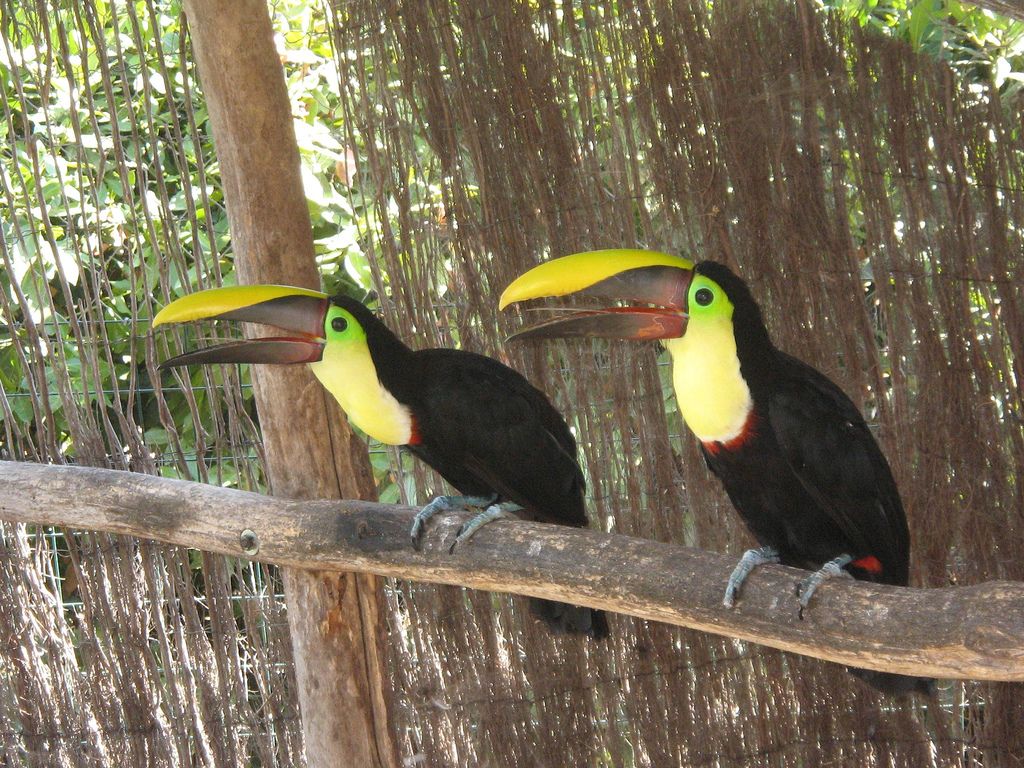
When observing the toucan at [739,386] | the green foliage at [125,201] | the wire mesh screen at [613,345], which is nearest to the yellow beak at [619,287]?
the toucan at [739,386]

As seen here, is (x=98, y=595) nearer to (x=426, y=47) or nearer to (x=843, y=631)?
(x=426, y=47)

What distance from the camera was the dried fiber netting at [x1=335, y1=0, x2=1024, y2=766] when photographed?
2900 millimetres

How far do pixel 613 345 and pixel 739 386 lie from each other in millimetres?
892

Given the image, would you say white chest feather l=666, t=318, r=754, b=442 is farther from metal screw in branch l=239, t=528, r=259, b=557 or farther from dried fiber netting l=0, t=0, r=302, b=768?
dried fiber netting l=0, t=0, r=302, b=768

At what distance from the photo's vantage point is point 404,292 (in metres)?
3.04

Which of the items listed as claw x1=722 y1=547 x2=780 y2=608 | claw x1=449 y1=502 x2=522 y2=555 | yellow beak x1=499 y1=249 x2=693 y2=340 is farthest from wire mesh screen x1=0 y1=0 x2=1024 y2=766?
claw x1=722 y1=547 x2=780 y2=608

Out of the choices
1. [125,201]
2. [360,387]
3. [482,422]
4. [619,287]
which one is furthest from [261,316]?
[125,201]

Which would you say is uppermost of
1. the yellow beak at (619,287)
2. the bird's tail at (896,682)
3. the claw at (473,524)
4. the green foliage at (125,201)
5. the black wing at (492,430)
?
the green foliage at (125,201)

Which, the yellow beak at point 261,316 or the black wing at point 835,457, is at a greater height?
the yellow beak at point 261,316

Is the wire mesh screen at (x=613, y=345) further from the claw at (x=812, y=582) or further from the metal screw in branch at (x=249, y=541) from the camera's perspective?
the claw at (x=812, y=582)

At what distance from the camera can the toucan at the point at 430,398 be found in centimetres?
239

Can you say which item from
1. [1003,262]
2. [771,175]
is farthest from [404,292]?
→ [1003,262]

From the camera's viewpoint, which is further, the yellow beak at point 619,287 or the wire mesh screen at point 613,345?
the wire mesh screen at point 613,345

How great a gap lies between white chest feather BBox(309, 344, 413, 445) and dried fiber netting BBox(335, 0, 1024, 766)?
0.63 m
